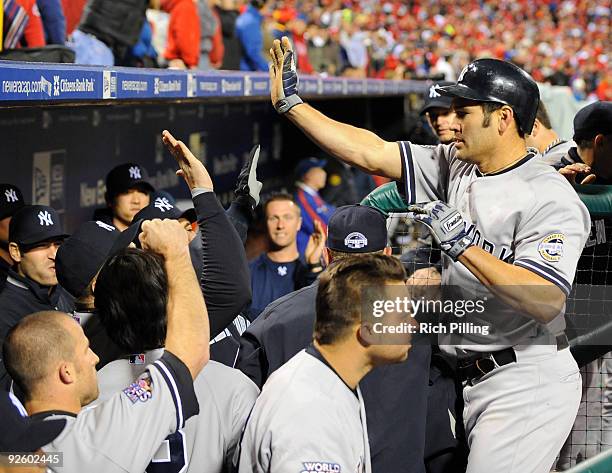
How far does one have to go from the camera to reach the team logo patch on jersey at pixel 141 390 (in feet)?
7.16

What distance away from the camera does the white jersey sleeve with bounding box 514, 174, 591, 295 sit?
2828mm

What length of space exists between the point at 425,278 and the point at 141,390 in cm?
170

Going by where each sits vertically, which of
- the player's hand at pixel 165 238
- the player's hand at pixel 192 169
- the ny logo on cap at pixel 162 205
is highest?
the player's hand at pixel 192 169

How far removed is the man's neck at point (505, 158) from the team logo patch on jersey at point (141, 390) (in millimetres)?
1375

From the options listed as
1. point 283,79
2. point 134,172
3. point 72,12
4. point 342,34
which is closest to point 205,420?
point 283,79

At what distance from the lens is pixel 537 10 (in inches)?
1436

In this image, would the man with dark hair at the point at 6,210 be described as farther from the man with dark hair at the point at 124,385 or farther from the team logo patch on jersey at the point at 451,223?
the team logo patch on jersey at the point at 451,223

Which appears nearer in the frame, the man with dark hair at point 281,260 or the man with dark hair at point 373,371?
the man with dark hair at point 373,371

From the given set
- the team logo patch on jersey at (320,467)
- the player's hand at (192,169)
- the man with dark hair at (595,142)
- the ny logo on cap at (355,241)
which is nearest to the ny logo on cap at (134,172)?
the ny logo on cap at (355,241)

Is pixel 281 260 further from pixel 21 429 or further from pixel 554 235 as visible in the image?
pixel 21 429

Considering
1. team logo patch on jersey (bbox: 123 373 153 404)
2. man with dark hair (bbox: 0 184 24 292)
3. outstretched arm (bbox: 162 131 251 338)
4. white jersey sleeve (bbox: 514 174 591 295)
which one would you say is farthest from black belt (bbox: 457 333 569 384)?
man with dark hair (bbox: 0 184 24 292)

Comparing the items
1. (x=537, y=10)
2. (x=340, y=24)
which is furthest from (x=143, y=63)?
(x=537, y=10)

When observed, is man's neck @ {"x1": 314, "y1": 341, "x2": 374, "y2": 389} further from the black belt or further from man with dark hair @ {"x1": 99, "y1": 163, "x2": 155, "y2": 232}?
man with dark hair @ {"x1": 99, "y1": 163, "x2": 155, "y2": 232}

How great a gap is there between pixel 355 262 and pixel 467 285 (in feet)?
2.51
